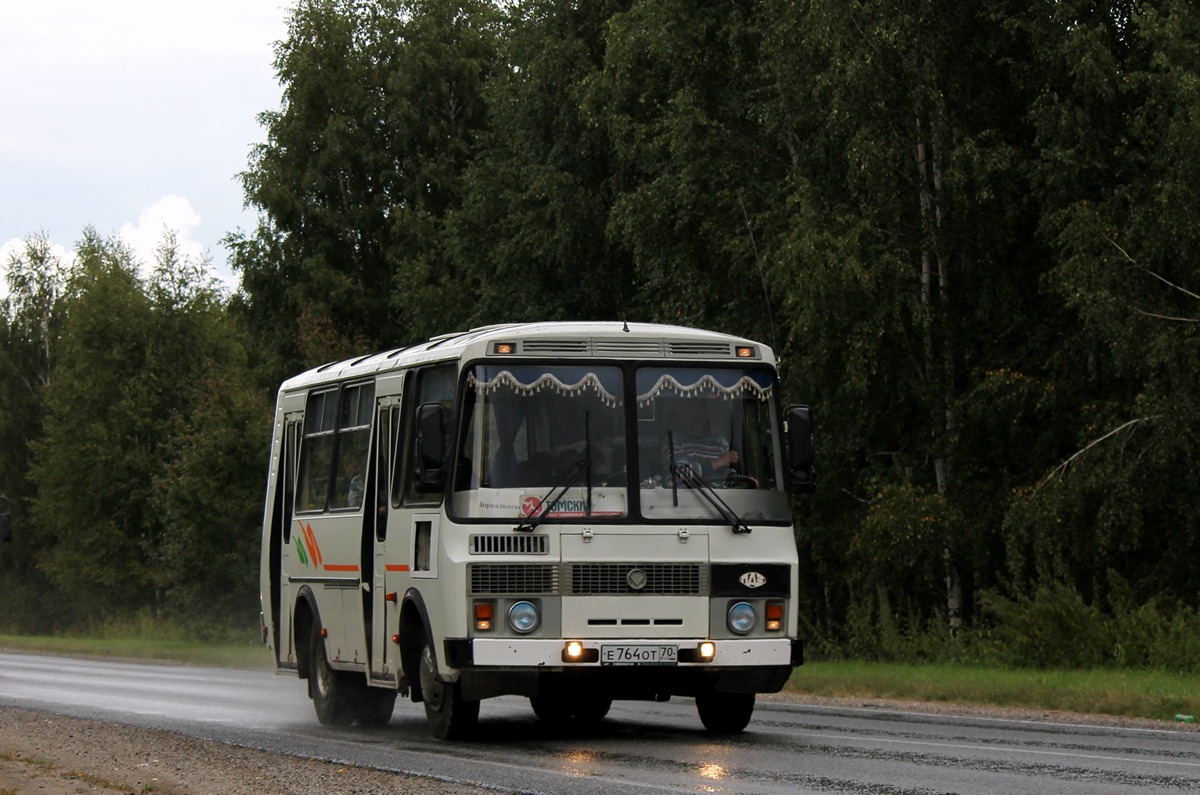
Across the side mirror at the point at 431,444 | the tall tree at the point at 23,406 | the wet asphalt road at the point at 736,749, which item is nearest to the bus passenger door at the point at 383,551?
the wet asphalt road at the point at 736,749

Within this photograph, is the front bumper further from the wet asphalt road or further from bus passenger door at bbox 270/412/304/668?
bus passenger door at bbox 270/412/304/668

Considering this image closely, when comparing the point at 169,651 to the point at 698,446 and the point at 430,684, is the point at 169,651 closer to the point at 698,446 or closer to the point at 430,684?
the point at 430,684

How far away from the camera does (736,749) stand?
14.0m

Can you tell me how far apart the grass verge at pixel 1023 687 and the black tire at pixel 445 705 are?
20.4 feet

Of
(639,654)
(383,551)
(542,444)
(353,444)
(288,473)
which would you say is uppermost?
(353,444)

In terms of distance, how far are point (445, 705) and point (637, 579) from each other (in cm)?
193

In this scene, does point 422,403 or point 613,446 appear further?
point 422,403

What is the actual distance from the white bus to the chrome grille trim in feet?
0.03

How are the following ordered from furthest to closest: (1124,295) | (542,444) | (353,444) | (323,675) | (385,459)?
1. (1124,295)
2. (323,675)
3. (353,444)
4. (385,459)
5. (542,444)

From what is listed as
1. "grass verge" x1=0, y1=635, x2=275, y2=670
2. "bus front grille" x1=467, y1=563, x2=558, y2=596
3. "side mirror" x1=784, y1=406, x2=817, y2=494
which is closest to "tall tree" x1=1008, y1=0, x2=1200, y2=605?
"side mirror" x1=784, y1=406, x2=817, y2=494

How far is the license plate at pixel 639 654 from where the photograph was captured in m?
14.2

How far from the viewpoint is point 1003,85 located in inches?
1259

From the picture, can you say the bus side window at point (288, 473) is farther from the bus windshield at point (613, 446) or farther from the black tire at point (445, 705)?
the bus windshield at point (613, 446)

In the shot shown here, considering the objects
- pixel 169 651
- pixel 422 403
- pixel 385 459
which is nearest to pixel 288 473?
pixel 385 459
